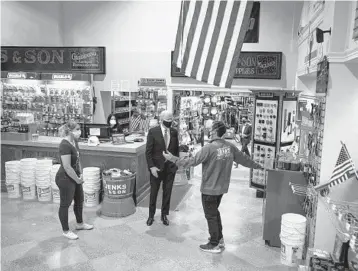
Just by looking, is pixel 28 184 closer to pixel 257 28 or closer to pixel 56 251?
pixel 56 251

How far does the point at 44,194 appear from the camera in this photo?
20.9ft

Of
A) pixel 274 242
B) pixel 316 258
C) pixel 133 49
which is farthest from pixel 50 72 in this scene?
pixel 316 258

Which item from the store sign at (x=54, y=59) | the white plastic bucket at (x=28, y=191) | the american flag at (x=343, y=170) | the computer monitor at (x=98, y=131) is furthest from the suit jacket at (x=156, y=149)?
the store sign at (x=54, y=59)

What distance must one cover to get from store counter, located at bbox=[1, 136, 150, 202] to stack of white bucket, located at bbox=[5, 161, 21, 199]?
441 millimetres

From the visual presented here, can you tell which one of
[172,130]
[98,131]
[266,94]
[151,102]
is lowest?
[98,131]

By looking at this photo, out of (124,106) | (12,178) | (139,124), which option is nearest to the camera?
(12,178)

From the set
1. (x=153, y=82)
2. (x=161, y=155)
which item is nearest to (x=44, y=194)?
(x=161, y=155)

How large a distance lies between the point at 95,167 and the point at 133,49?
393cm

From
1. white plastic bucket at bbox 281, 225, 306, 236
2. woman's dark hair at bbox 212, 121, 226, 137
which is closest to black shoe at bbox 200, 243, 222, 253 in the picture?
white plastic bucket at bbox 281, 225, 306, 236

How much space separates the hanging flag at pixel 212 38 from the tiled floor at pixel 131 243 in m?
2.44

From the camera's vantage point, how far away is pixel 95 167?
21.0 feet

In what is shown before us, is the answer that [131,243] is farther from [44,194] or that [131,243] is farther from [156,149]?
[44,194]

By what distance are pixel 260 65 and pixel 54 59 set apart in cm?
553

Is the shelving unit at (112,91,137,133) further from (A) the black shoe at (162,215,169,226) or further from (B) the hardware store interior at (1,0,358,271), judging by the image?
(A) the black shoe at (162,215,169,226)
